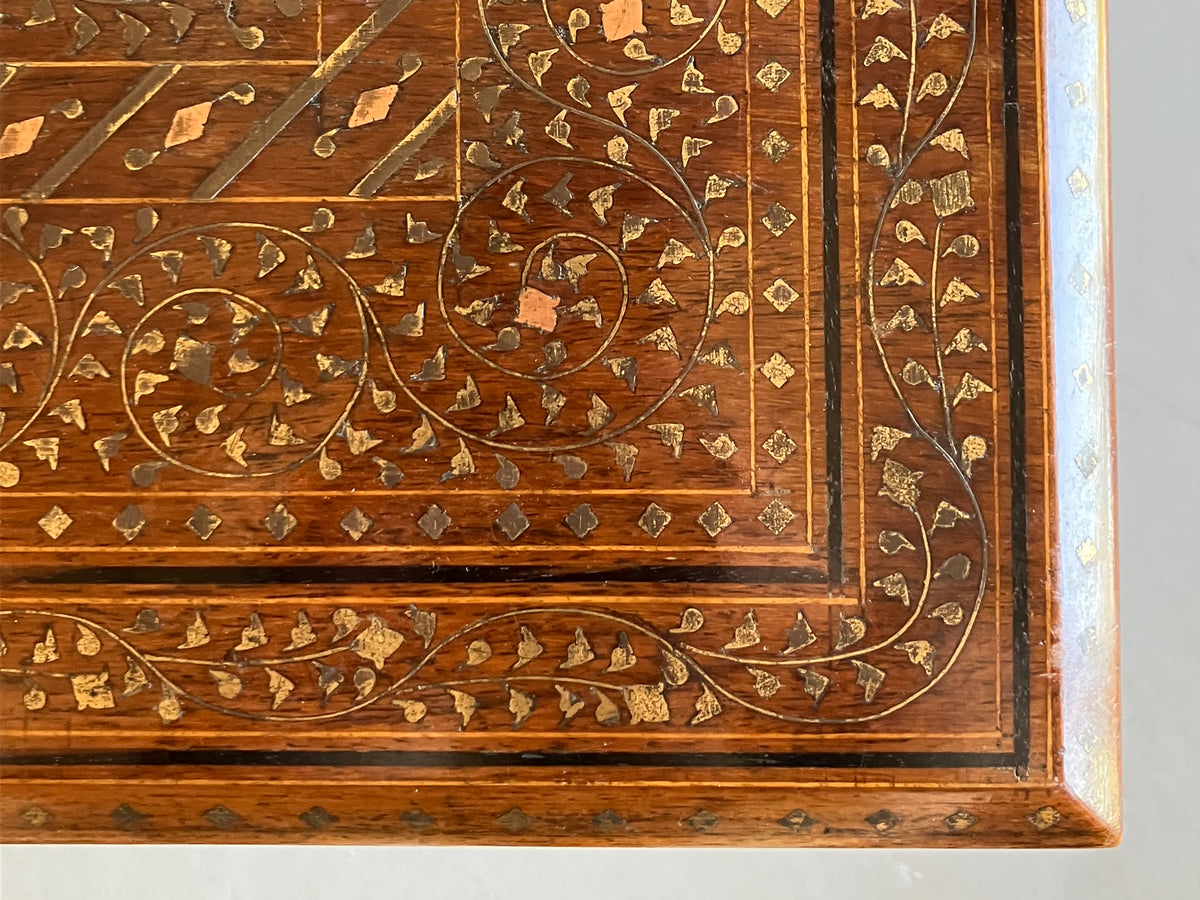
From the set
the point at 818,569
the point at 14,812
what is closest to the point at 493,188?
the point at 818,569

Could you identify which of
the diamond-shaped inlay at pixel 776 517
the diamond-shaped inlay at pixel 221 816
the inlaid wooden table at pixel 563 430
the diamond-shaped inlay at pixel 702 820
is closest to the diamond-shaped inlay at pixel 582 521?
the inlaid wooden table at pixel 563 430

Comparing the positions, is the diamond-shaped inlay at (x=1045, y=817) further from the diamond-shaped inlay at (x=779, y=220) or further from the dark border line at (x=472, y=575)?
the diamond-shaped inlay at (x=779, y=220)

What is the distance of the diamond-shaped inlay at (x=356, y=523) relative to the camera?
26.6 inches

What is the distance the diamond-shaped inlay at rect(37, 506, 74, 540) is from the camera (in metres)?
0.68

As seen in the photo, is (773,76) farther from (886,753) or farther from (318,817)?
(318,817)

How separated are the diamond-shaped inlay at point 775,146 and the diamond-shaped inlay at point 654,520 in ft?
0.94

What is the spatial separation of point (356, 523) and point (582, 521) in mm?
174

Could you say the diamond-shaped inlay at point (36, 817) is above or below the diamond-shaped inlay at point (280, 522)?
below

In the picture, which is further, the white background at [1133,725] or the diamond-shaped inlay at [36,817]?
the white background at [1133,725]

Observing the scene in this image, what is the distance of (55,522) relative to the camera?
2.23 feet

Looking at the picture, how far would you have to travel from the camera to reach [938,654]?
0.68 metres

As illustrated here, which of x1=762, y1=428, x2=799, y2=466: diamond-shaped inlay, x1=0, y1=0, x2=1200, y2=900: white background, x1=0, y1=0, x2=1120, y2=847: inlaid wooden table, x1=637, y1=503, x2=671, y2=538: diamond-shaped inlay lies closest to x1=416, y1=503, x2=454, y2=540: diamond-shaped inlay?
x1=0, y1=0, x2=1120, y2=847: inlaid wooden table

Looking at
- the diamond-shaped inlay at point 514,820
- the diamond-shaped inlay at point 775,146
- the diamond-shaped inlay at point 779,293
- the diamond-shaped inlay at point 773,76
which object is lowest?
the diamond-shaped inlay at point 514,820

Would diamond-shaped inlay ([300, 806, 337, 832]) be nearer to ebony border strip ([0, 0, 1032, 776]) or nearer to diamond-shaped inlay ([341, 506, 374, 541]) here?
ebony border strip ([0, 0, 1032, 776])
